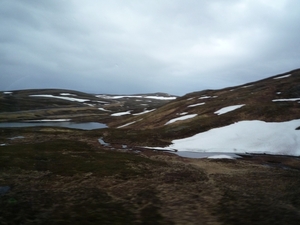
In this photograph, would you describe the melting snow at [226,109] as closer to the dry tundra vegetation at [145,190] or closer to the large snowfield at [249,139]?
the large snowfield at [249,139]

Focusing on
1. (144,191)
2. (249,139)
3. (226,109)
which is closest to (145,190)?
(144,191)

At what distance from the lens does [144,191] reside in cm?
1933

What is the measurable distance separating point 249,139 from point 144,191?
105 feet

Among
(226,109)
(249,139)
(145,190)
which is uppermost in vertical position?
(226,109)

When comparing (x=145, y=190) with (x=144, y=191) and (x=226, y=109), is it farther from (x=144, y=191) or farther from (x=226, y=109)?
(x=226, y=109)

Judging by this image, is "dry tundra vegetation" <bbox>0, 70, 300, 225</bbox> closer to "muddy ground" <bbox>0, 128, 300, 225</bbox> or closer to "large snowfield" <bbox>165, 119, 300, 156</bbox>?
"muddy ground" <bbox>0, 128, 300, 225</bbox>

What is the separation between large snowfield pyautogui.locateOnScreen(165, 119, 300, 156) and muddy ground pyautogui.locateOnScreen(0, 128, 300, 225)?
8231 millimetres

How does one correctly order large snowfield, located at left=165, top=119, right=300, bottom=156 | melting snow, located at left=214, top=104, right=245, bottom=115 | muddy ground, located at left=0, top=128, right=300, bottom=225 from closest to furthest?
muddy ground, located at left=0, top=128, right=300, bottom=225
large snowfield, located at left=165, top=119, right=300, bottom=156
melting snow, located at left=214, top=104, right=245, bottom=115

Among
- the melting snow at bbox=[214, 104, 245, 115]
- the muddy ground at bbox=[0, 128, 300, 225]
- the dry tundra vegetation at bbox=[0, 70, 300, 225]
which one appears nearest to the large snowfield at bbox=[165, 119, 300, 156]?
the dry tundra vegetation at bbox=[0, 70, 300, 225]

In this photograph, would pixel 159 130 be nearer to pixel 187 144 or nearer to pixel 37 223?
pixel 187 144

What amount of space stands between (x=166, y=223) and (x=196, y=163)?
768 inches

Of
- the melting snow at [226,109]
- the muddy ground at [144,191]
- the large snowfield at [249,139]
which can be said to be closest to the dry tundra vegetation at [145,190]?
the muddy ground at [144,191]

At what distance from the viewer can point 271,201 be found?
17062 millimetres

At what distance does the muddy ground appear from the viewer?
1400cm
